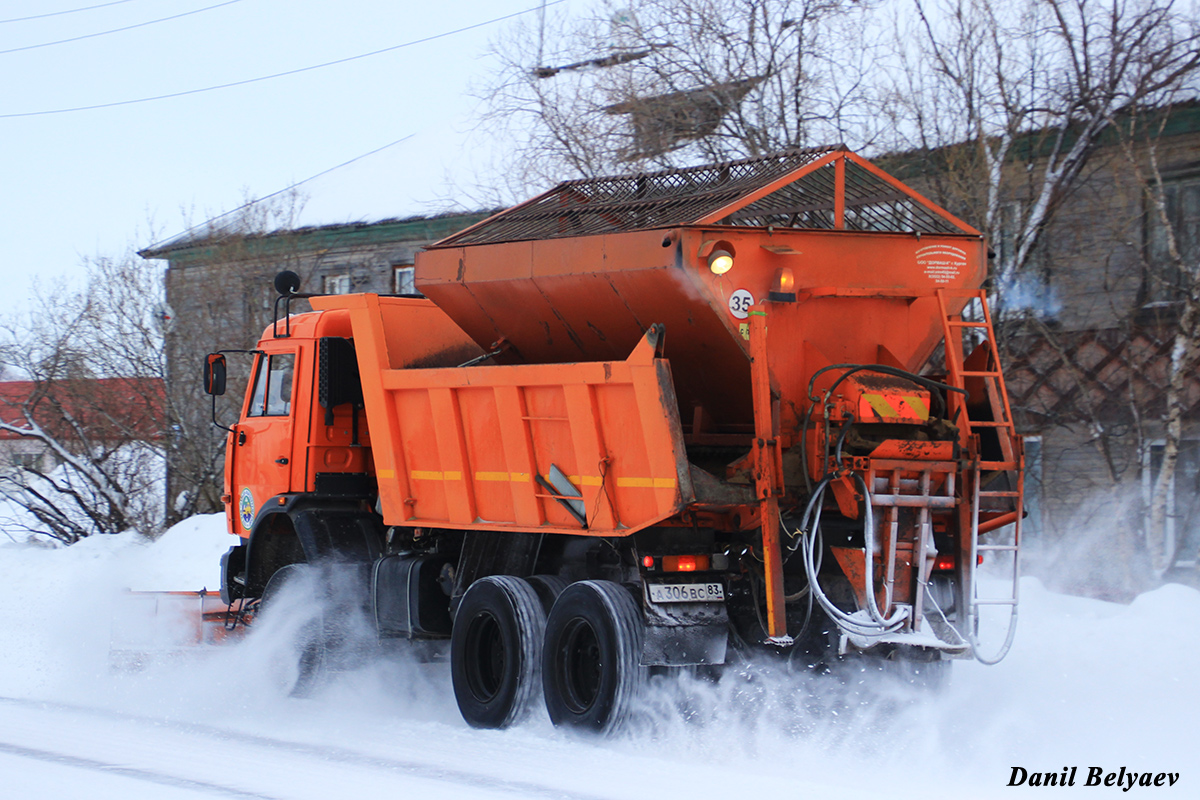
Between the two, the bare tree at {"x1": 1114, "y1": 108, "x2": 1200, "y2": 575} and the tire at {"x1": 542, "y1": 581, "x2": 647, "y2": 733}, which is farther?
the bare tree at {"x1": 1114, "y1": 108, "x2": 1200, "y2": 575}

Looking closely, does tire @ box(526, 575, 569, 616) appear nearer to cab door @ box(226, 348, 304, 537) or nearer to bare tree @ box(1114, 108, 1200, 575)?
cab door @ box(226, 348, 304, 537)

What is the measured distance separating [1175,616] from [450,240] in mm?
5444

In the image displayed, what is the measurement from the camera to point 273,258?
64.7ft

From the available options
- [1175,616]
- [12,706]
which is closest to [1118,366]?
[1175,616]

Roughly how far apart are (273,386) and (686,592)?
4.18 m

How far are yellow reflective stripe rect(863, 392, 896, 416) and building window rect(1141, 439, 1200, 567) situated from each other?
705 cm

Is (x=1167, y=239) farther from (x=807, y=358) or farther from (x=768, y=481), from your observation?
(x=768, y=481)

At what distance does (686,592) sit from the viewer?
22.4 feet

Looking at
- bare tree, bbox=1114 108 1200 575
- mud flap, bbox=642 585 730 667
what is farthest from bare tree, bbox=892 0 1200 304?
mud flap, bbox=642 585 730 667

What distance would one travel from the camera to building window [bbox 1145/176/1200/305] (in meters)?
13.2

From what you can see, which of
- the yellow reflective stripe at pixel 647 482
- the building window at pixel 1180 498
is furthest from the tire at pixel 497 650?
the building window at pixel 1180 498

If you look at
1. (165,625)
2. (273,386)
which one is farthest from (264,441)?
(165,625)

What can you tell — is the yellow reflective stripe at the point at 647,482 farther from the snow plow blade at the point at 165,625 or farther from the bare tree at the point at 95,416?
the bare tree at the point at 95,416

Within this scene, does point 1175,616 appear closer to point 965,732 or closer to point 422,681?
point 965,732
